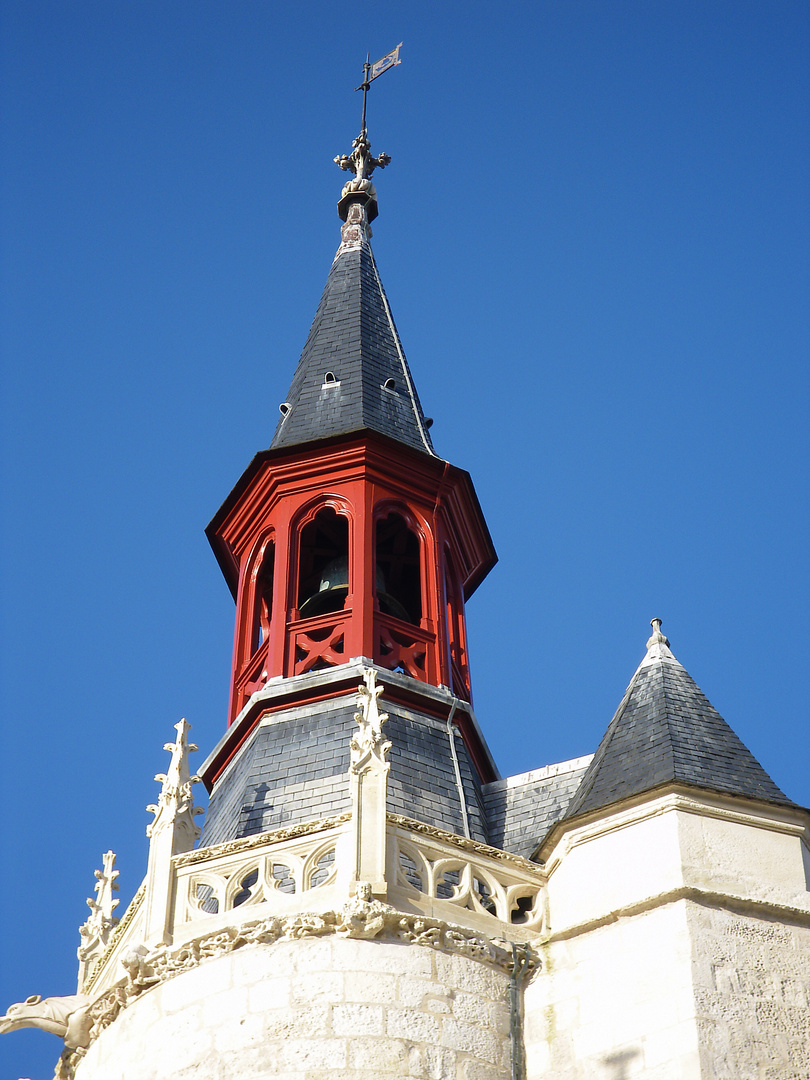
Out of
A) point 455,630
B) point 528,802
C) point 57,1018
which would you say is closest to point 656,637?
point 528,802

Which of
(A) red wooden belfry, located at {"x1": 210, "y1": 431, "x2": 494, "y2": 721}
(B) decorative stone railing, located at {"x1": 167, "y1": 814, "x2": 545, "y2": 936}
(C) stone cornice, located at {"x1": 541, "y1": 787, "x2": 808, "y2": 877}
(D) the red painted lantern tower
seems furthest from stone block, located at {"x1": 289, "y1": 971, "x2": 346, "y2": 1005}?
(A) red wooden belfry, located at {"x1": 210, "y1": 431, "x2": 494, "y2": 721}

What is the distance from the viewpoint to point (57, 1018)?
14.0 meters

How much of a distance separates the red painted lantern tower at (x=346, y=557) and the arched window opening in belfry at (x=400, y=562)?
0.06ft

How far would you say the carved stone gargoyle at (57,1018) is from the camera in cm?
1386

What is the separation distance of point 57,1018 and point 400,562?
8.55 m

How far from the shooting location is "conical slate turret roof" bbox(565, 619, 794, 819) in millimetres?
14312

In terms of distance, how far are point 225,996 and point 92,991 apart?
7.15 feet

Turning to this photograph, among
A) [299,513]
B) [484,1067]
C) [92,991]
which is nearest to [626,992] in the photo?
[484,1067]

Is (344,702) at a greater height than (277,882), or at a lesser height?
greater

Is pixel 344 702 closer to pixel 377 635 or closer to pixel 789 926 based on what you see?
pixel 377 635

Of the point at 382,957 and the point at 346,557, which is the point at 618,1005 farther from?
the point at 346,557

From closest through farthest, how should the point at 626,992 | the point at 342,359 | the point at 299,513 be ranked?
the point at 626,992 → the point at 299,513 → the point at 342,359

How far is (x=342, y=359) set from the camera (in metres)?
22.6

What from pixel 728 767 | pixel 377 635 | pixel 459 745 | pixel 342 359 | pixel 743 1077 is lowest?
pixel 743 1077
